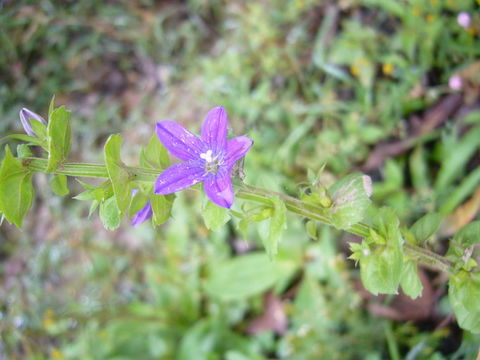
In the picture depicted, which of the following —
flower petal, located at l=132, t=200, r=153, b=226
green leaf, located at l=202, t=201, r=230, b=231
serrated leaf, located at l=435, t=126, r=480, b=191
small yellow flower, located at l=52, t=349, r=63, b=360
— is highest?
green leaf, located at l=202, t=201, r=230, b=231

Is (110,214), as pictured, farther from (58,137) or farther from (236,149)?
(236,149)

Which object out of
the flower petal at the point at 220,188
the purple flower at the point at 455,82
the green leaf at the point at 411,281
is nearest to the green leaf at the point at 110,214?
the flower petal at the point at 220,188

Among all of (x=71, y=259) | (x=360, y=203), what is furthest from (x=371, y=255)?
(x=71, y=259)

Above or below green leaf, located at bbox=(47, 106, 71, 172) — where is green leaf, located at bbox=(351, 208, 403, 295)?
below

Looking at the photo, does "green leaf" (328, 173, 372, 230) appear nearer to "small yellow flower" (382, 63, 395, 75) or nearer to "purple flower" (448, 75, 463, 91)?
"purple flower" (448, 75, 463, 91)

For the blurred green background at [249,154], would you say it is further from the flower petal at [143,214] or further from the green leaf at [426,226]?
the green leaf at [426,226]

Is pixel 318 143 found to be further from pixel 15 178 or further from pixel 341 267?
pixel 15 178

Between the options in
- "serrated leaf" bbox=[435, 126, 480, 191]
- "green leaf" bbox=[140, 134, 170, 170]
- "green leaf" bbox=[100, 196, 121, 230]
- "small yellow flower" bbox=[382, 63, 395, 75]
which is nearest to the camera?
"green leaf" bbox=[100, 196, 121, 230]

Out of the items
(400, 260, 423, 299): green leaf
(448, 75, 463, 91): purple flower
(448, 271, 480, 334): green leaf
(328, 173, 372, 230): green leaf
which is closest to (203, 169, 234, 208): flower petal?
(328, 173, 372, 230): green leaf
